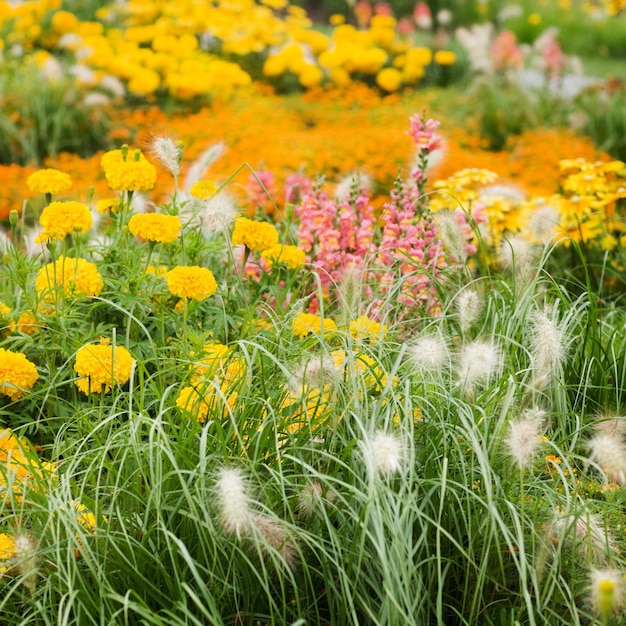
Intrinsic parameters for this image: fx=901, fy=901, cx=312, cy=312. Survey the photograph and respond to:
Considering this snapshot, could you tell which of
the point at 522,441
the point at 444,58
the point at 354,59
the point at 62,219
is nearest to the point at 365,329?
the point at 522,441

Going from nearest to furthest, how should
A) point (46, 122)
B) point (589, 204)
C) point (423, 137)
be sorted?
1. point (423, 137)
2. point (589, 204)
3. point (46, 122)

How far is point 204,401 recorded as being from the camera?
2.58 meters

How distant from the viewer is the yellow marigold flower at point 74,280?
301 cm

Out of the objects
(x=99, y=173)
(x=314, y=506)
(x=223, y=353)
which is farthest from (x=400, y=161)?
(x=314, y=506)

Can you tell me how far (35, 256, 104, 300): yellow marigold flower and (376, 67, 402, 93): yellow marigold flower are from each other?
8200 mm

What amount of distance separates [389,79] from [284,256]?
782 cm

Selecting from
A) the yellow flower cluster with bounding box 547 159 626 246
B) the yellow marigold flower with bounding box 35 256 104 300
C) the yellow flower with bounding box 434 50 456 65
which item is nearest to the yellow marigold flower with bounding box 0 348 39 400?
the yellow marigold flower with bounding box 35 256 104 300

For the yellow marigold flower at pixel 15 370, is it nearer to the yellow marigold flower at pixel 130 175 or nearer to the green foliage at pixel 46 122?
A: the yellow marigold flower at pixel 130 175

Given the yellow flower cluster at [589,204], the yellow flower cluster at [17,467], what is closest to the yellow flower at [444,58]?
the yellow flower cluster at [589,204]

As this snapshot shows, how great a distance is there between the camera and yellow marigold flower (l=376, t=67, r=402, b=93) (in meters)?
10.7

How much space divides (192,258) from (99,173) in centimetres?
451

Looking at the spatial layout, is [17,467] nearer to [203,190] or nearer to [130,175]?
[130,175]

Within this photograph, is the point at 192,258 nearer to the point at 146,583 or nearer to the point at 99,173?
the point at 146,583

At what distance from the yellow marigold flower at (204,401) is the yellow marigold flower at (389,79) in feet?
28.1
